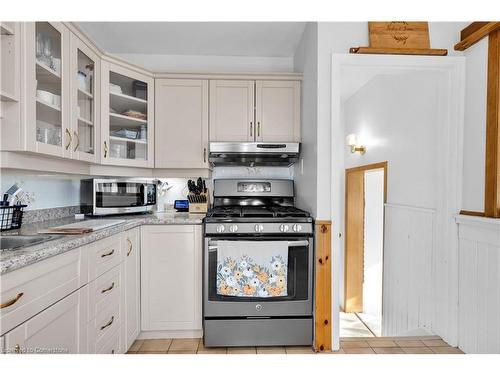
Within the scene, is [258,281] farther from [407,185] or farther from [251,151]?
[407,185]

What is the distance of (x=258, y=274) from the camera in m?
2.08

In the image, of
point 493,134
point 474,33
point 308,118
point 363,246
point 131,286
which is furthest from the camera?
point 363,246

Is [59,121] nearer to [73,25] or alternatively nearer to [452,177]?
[73,25]

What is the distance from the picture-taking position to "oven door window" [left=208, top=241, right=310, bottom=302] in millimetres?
2094

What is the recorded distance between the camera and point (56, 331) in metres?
1.20

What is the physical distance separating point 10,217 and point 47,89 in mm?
765

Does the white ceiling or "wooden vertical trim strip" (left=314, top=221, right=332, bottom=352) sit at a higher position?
the white ceiling

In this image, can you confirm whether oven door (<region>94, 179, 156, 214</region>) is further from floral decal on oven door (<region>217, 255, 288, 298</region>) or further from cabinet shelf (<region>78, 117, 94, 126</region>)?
floral decal on oven door (<region>217, 255, 288, 298</region>)

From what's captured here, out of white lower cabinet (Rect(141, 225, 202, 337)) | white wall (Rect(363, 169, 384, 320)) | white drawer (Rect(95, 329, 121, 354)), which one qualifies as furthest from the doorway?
white drawer (Rect(95, 329, 121, 354))

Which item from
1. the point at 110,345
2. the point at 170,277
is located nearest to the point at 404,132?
the point at 170,277

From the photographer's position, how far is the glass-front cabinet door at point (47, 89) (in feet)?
4.80

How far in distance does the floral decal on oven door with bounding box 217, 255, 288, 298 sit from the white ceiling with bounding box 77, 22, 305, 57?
1.91 m

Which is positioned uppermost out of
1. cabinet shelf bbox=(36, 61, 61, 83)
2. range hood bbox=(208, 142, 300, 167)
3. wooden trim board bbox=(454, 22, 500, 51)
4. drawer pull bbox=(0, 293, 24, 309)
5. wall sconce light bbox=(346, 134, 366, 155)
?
wooden trim board bbox=(454, 22, 500, 51)

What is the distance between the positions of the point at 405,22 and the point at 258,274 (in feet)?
6.88
